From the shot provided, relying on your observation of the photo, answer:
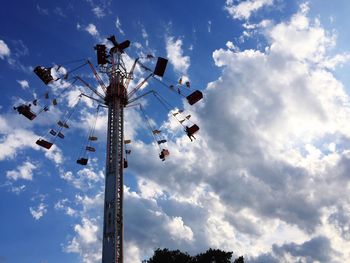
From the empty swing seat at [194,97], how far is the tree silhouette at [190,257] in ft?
147

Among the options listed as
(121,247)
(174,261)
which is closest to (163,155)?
(121,247)

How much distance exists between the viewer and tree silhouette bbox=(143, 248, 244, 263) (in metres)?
88.2

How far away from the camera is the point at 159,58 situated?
54219 mm

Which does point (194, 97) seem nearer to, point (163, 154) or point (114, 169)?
point (163, 154)

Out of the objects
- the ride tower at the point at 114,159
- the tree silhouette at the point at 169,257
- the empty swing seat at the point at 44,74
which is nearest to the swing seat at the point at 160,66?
the ride tower at the point at 114,159

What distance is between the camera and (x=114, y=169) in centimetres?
4778

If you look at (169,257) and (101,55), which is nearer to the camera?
(101,55)

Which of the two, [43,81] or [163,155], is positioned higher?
[43,81]

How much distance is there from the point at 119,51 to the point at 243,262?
183 feet

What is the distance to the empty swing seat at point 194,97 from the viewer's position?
5684cm

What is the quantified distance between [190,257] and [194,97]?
46.4 m

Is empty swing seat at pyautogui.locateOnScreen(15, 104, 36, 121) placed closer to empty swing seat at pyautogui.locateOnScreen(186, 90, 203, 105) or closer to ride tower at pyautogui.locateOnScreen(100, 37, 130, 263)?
ride tower at pyautogui.locateOnScreen(100, 37, 130, 263)

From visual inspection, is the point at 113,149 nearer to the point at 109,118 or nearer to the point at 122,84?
the point at 109,118

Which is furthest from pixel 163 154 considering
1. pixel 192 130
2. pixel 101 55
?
pixel 101 55
